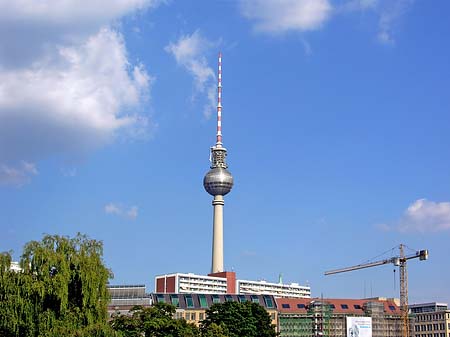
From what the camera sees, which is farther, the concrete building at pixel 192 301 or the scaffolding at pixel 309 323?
the scaffolding at pixel 309 323

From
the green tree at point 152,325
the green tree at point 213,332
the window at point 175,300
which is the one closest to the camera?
the green tree at point 152,325

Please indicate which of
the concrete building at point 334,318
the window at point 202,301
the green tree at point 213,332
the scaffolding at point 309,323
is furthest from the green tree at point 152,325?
the scaffolding at point 309,323

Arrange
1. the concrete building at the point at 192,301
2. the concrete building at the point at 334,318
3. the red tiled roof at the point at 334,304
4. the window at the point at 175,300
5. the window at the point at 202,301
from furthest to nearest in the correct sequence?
the red tiled roof at the point at 334,304 < the concrete building at the point at 334,318 < the window at the point at 202,301 < the window at the point at 175,300 < the concrete building at the point at 192,301

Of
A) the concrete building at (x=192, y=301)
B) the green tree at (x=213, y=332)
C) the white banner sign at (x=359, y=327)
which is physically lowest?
the green tree at (x=213, y=332)

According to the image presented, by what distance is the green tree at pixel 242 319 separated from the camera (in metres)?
116

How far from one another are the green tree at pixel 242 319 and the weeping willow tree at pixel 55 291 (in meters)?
Answer: 46.7

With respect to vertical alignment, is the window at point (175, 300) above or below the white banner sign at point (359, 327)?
above

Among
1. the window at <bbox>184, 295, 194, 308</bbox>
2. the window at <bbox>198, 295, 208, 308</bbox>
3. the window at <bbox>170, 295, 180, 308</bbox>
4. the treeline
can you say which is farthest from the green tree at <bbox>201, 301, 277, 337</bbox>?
the treeline

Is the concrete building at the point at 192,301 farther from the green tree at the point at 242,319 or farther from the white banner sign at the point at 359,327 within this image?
the green tree at the point at 242,319

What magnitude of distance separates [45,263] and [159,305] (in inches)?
1184

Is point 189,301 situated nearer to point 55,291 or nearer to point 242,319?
point 242,319

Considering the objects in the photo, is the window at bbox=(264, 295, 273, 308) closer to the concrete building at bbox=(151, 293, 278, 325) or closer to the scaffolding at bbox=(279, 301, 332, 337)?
the scaffolding at bbox=(279, 301, 332, 337)

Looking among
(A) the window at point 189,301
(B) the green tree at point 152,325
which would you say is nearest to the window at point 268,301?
(A) the window at point 189,301

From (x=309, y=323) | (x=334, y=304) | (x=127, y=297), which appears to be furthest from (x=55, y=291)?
(x=334, y=304)
